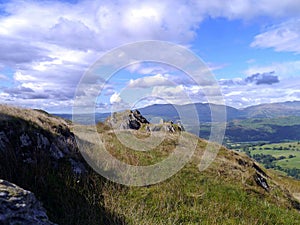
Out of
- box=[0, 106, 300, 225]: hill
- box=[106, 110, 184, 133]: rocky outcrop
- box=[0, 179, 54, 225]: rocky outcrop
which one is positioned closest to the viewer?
box=[0, 179, 54, 225]: rocky outcrop

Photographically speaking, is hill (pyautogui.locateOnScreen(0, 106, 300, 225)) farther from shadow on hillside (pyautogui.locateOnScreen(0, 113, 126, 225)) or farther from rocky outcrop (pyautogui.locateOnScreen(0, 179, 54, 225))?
rocky outcrop (pyautogui.locateOnScreen(0, 179, 54, 225))

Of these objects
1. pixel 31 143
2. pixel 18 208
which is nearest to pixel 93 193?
pixel 31 143

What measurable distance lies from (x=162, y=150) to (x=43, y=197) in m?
12.5

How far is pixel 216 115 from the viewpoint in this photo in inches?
663

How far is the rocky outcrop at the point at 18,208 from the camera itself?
4998 millimetres

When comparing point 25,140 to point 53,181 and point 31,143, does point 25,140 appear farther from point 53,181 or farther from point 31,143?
point 53,181

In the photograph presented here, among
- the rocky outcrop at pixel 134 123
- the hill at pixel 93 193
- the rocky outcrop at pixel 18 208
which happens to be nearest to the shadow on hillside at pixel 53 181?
the hill at pixel 93 193

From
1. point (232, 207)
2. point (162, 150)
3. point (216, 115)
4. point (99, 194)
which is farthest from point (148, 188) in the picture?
point (162, 150)

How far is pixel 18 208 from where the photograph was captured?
518cm

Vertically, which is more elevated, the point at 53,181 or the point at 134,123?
the point at 134,123

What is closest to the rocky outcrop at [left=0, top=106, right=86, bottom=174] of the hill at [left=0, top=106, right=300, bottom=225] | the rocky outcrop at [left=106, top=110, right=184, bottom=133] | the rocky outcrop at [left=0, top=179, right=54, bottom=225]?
the hill at [left=0, top=106, right=300, bottom=225]

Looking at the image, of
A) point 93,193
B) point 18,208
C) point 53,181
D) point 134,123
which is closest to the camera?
point 18,208

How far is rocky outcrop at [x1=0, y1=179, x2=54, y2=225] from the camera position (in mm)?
4998

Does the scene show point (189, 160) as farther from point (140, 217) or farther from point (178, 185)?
point (140, 217)
